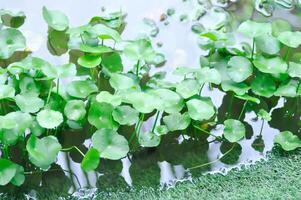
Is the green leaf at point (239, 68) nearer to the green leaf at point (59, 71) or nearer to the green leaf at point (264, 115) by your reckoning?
the green leaf at point (264, 115)

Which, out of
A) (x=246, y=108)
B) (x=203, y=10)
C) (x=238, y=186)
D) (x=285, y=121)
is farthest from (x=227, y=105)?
(x=203, y=10)

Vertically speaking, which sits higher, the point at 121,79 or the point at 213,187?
the point at 121,79

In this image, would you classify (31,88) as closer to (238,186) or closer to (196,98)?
(196,98)

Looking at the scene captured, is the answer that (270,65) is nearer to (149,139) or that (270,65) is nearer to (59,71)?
(149,139)

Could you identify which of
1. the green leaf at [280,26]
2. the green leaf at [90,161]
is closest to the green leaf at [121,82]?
the green leaf at [90,161]

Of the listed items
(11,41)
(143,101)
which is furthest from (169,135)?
(11,41)

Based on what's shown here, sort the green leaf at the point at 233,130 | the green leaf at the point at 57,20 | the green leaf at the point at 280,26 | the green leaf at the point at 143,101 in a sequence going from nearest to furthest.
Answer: the green leaf at the point at 143,101 → the green leaf at the point at 233,130 → the green leaf at the point at 57,20 → the green leaf at the point at 280,26

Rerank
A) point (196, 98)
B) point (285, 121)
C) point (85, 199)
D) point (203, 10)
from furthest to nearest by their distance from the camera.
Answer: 1. point (203, 10)
2. point (285, 121)
3. point (196, 98)
4. point (85, 199)
